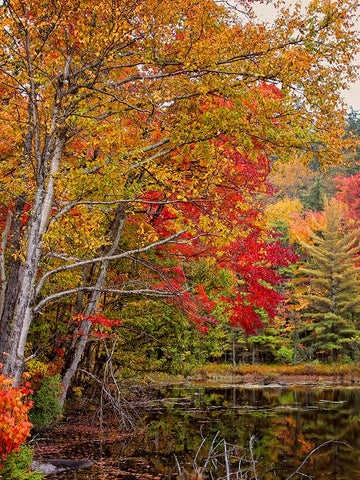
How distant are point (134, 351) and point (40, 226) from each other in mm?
8156

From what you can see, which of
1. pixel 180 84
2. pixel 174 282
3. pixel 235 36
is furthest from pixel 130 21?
pixel 174 282

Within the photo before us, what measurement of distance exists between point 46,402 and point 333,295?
29129 millimetres

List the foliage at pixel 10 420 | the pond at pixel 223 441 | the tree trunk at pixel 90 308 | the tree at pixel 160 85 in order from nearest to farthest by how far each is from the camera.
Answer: the foliage at pixel 10 420 → the tree at pixel 160 85 → the pond at pixel 223 441 → the tree trunk at pixel 90 308

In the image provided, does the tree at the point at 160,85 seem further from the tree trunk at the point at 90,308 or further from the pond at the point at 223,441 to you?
the pond at the point at 223,441

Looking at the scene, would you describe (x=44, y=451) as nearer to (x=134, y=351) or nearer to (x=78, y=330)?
(x=78, y=330)

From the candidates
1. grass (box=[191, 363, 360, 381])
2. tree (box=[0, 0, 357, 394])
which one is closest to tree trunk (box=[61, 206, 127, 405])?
tree (box=[0, 0, 357, 394])

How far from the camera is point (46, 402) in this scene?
10.4m

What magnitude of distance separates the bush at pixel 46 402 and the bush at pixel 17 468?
355 cm

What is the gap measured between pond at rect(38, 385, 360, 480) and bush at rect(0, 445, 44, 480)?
123 cm

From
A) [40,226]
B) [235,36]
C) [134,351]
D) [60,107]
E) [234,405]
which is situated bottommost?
[234,405]

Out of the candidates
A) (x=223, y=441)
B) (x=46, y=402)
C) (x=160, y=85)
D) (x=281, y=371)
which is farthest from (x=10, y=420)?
(x=281, y=371)

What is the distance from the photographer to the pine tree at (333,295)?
33.8 m

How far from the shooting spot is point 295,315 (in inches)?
1407

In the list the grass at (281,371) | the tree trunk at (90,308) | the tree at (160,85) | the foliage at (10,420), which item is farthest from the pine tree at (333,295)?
the foliage at (10,420)
